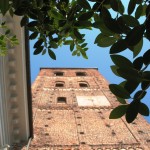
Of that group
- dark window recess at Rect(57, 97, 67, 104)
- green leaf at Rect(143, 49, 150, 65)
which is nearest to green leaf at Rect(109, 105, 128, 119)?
green leaf at Rect(143, 49, 150, 65)

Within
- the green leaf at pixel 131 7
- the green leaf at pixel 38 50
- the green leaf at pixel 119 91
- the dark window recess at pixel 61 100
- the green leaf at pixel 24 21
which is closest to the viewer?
the green leaf at pixel 119 91

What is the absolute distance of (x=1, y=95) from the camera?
7578 mm

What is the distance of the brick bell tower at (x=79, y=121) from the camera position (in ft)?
33.1

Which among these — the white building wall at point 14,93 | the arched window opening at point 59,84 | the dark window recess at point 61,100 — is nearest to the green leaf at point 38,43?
the white building wall at point 14,93

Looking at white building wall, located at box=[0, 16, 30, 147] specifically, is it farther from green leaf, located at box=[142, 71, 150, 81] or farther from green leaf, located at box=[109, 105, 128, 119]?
green leaf, located at box=[142, 71, 150, 81]

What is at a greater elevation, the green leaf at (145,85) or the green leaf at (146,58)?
the green leaf at (146,58)

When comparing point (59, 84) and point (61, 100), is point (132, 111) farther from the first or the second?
point (59, 84)

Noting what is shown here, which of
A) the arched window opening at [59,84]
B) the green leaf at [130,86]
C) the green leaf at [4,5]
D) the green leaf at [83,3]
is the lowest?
the arched window opening at [59,84]

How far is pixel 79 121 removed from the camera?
12.3 m

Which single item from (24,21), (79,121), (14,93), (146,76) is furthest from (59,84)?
(146,76)

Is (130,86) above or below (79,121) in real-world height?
above

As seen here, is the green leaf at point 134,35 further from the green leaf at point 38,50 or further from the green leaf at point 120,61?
the green leaf at point 38,50

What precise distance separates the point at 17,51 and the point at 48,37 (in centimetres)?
515

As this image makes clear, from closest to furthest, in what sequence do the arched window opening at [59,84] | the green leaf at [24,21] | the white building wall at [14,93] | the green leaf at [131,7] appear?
the green leaf at [131,7], the green leaf at [24,21], the white building wall at [14,93], the arched window opening at [59,84]
